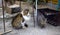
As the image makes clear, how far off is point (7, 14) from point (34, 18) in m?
0.24

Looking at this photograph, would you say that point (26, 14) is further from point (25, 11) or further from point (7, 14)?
point (7, 14)

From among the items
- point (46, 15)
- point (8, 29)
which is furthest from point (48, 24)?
point (8, 29)

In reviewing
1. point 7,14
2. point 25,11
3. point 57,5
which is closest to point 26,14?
point 25,11

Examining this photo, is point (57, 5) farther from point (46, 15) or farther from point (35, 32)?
point (35, 32)

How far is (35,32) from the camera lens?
0.91 m

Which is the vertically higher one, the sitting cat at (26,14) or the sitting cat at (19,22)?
the sitting cat at (26,14)

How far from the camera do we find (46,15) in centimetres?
110

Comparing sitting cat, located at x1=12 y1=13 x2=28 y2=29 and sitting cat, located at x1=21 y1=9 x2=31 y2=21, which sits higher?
sitting cat, located at x1=21 y1=9 x2=31 y2=21

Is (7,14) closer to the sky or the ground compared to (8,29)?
closer to the sky

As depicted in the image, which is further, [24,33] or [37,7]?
[37,7]

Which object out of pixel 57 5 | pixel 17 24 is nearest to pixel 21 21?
pixel 17 24

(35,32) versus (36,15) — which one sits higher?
(36,15)

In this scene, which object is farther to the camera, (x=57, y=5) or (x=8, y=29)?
(x=57, y=5)

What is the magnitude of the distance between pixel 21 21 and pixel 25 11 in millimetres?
98
